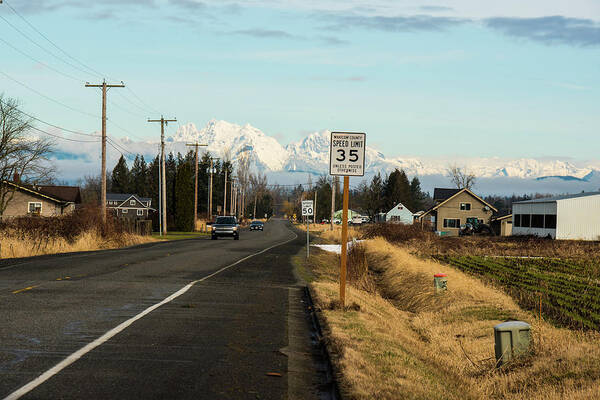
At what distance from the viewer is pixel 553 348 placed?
30.6 feet

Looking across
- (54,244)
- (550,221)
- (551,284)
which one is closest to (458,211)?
(550,221)

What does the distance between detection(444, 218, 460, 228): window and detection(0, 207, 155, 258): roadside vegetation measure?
5917cm

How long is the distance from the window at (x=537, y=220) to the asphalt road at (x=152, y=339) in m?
49.0

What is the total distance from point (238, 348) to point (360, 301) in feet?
20.8

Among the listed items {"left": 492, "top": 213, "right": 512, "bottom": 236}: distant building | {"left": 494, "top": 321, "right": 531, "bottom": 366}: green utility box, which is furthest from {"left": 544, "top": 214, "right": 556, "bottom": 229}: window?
{"left": 494, "top": 321, "right": 531, "bottom": 366}: green utility box

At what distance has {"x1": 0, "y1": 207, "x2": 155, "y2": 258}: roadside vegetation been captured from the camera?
89.3ft

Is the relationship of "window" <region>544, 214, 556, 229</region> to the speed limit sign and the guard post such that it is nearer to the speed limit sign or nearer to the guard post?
the speed limit sign

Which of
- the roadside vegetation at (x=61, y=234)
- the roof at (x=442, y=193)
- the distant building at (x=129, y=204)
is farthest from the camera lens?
the distant building at (x=129, y=204)

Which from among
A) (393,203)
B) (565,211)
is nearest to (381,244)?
(565,211)

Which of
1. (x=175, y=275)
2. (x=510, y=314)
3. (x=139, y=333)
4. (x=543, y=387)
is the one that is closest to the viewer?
(x=543, y=387)

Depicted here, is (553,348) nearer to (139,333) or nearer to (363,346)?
(363,346)

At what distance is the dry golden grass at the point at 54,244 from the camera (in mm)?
25984

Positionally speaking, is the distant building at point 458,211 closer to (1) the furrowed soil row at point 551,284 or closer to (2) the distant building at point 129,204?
(2) the distant building at point 129,204

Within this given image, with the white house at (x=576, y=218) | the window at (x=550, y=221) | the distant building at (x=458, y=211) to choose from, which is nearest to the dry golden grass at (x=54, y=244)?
the white house at (x=576, y=218)
